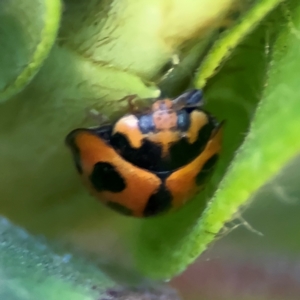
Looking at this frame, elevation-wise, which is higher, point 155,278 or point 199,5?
point 199,5

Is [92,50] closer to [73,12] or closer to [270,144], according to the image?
[73,12]

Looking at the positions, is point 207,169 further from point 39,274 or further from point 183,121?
point 39,274

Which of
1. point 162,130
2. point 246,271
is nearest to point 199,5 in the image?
point 162,130

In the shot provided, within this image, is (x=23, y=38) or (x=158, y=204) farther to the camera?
(x=158, y=204)

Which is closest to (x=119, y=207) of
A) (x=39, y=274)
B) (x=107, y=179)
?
(x=107, y=179)

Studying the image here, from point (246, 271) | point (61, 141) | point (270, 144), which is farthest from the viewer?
point (246, 271)

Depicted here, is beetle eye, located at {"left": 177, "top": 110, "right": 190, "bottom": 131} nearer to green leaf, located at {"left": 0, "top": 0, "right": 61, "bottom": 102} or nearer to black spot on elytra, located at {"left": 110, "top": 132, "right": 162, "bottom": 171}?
black spot on elytra, located at {"left": 110, "top": 132, "right": 162, "bottom": 171}
